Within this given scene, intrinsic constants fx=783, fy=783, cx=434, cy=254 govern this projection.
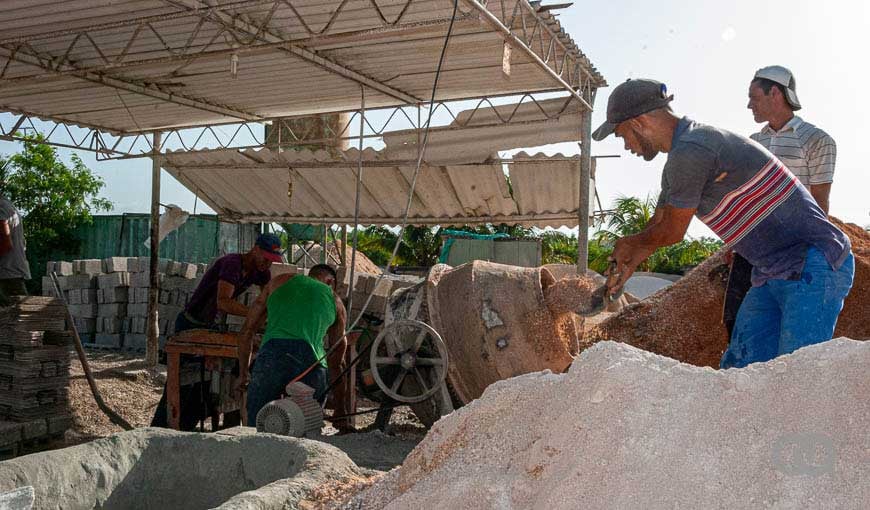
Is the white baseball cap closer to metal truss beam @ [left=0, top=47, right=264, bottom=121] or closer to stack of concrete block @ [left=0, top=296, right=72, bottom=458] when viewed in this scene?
stack of concrete block @ [left=0, top=296, right=72, bottom=458]

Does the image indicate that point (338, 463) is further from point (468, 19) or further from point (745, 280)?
point (468, 19)

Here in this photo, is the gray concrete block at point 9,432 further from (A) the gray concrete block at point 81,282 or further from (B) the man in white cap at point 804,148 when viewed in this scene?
(A) the gray concrete block at point 81,282

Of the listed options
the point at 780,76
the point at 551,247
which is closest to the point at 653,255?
the point at 551,247

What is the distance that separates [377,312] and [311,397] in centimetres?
328

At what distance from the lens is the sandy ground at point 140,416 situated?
16.3 feet

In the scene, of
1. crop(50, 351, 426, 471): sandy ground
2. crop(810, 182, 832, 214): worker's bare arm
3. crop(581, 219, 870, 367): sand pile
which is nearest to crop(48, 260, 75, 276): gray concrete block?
crop(50, 351, 426, 471): sandy ground

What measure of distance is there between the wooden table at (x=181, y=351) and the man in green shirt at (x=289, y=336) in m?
0.65

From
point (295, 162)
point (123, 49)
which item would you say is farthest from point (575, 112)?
point (123, 49)

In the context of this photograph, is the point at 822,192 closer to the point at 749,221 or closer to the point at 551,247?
the point at 749,221

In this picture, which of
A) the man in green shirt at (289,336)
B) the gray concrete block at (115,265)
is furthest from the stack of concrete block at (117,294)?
the man in green shirt at (289,336)

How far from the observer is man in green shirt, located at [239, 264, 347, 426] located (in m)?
4.66

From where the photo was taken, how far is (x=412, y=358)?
4969 millimetres

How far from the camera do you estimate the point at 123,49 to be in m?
7.13

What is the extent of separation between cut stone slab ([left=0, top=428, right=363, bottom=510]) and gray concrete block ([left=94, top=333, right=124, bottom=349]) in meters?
9.51
